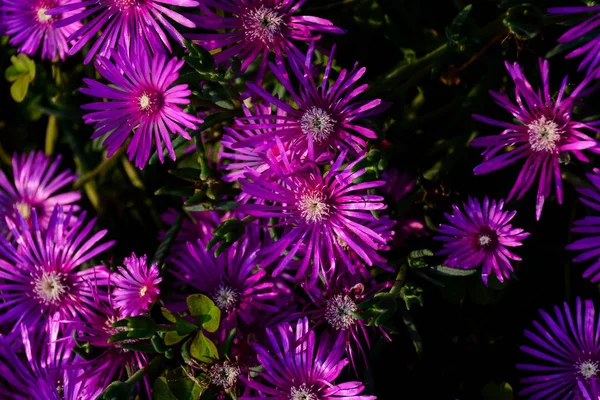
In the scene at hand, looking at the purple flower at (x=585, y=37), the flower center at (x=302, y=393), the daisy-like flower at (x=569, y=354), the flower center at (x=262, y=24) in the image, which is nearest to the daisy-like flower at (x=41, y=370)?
the flower center at (x=302, y=393)

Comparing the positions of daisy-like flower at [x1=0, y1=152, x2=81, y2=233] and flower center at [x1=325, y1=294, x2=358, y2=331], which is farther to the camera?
daisy-like flower at [x1=0, y1=152, x2=81, y2=233]

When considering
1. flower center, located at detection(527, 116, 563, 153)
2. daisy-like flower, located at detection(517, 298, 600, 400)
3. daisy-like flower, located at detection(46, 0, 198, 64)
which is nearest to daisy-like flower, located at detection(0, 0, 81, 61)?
daisy-like flower, located at detection(46, 0, 198, 64)

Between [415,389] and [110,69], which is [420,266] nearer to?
[415,389]

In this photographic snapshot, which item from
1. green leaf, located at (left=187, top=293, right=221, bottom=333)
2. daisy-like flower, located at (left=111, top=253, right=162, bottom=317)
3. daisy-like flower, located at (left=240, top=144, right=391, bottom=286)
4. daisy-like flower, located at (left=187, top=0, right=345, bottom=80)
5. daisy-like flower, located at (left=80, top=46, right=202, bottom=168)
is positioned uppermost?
daisy-like flower, located at (left=187, top=0, right=345, bottom=80)

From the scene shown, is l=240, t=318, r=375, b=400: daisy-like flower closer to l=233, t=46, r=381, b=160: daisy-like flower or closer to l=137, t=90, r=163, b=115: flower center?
l=233, t=46, r=381, b=160: daisy-like flower

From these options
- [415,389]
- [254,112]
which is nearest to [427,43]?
[254,112]

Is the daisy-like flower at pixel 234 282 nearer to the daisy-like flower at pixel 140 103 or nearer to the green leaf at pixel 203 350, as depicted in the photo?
the green leaf at pixel 203 350

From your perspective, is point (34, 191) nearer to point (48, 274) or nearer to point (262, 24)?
point (48, 274)

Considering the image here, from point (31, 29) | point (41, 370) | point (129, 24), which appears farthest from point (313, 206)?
point (31, 29)
